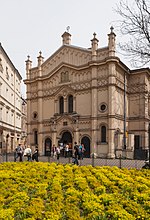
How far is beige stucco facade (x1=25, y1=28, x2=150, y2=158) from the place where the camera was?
29.9 metres

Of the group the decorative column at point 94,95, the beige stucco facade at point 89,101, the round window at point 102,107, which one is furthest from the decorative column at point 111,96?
the decorative column at point 94,95

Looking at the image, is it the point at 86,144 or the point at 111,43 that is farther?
the point at 86,144

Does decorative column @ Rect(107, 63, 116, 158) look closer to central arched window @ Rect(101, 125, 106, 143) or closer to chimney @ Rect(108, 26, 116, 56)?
central arched window @ Rect(101, 125, 106, 143)

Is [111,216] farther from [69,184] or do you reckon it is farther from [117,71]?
[117,71]

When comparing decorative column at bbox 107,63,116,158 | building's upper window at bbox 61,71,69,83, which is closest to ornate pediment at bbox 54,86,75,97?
building's upper window at bbox 61,71,69,83

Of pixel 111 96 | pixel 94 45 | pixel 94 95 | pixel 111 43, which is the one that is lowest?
pixel 111 96

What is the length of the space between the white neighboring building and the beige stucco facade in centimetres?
449

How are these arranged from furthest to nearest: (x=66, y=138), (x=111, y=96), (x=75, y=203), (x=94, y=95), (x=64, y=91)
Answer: (x=64, y=91) < (x=66, y=138) < (x=94, y=95) < (x=111, y=96) < (x=75, y=203)

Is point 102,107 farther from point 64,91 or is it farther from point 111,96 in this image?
point 64,91

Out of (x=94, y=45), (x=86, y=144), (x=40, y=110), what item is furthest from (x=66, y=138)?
(x=94, y=45)

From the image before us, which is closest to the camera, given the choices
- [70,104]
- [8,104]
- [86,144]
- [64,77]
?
[86,144]

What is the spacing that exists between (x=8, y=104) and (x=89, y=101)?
1773 centimetres

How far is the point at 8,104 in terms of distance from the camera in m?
42.0

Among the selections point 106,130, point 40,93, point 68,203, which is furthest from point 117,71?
point 68,203
